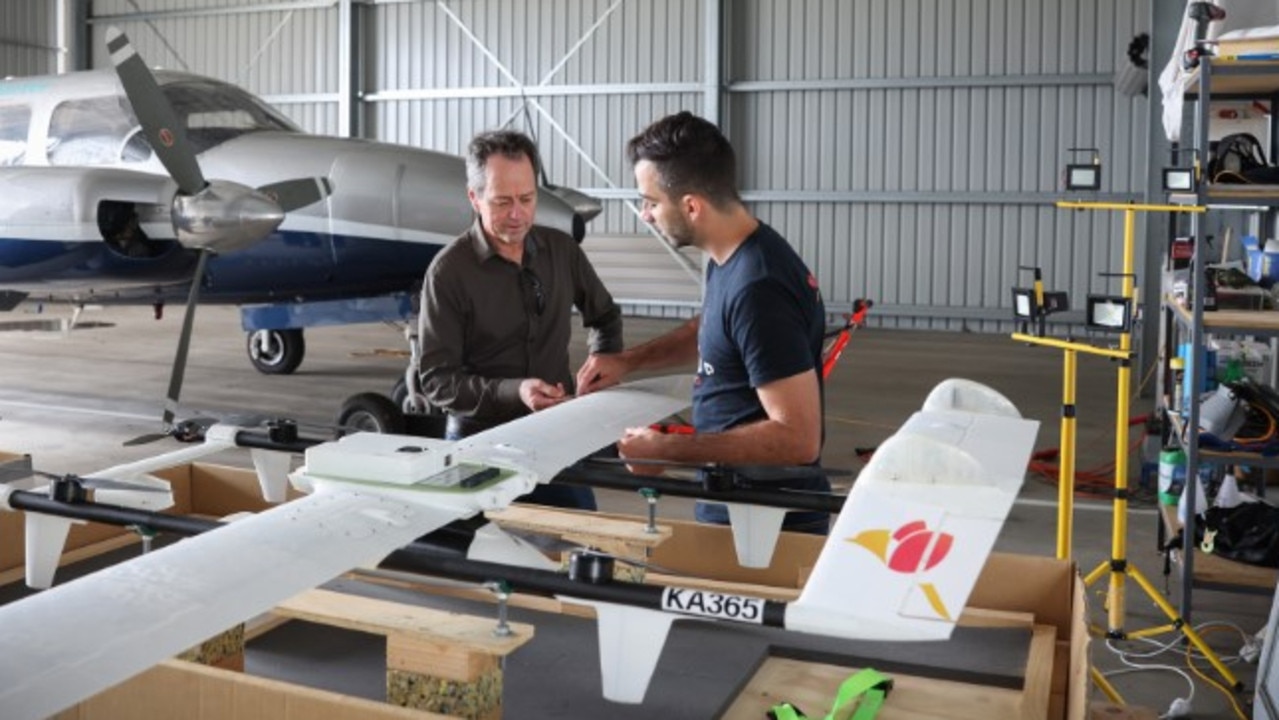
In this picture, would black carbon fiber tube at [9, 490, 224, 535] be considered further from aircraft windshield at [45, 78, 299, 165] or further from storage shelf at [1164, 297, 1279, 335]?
aircraft windshield at [45, 78, 299, 165]

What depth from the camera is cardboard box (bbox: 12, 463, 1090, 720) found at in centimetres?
244

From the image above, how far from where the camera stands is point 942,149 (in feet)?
61.3

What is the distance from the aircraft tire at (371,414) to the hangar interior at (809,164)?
106 centimetres

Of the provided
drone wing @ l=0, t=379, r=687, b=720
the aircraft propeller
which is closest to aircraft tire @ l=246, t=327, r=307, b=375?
the aircraft propeller

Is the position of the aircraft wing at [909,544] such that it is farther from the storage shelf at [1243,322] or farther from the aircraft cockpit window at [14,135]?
the aircraft cockpit window at [14,135]

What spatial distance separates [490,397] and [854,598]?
201 centimetres

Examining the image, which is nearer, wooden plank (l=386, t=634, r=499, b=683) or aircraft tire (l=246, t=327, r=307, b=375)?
wooden plank (l=386, t=634, r=499, b=683)

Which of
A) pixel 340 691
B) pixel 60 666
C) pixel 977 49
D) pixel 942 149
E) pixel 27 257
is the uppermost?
pixel 977 49

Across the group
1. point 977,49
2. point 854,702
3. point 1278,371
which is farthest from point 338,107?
point 854,702

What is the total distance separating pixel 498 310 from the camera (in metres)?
4.06

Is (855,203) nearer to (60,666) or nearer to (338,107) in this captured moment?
(338,107)

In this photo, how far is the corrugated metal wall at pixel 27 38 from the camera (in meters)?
23.2

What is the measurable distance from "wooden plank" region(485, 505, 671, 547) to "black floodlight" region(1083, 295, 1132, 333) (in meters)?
2.02

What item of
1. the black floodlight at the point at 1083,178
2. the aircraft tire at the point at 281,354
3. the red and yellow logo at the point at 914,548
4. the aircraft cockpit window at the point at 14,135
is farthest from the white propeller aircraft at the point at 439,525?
the aircraft tire at the point at 281,354
